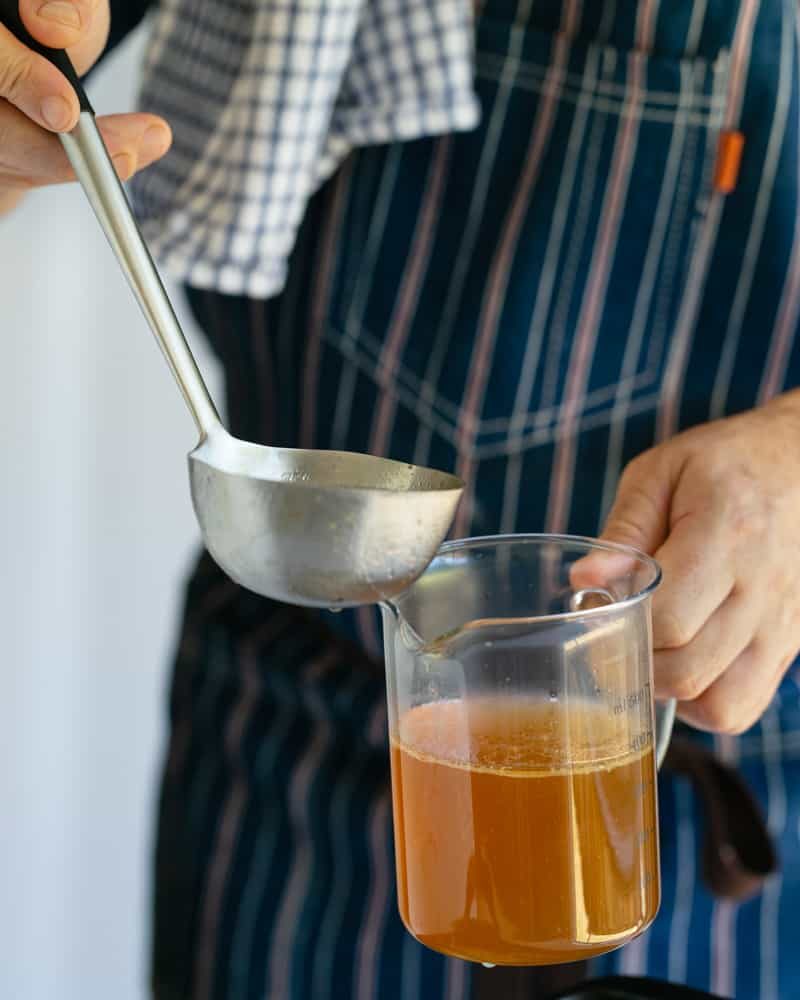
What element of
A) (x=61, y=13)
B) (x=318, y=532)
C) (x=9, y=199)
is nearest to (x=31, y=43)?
(x=61, y=13)

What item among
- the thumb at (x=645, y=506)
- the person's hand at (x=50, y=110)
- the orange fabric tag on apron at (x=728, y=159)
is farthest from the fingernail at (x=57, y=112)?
the orange fabric tag on apron at (x=728, y=159)

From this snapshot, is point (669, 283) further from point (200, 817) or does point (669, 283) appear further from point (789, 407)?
point (200, 817)

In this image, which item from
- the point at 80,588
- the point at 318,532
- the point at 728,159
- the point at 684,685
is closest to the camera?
the point at 318,532

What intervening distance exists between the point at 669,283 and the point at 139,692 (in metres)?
0.97

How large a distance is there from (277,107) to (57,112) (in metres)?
0.27

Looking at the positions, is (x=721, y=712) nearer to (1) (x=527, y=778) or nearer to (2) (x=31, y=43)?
(1) (x=527, y=778)

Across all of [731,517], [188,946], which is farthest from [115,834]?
[731,517]

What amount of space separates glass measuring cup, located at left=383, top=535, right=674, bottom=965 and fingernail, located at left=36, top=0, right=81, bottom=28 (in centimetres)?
24

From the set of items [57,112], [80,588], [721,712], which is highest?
[57,112]

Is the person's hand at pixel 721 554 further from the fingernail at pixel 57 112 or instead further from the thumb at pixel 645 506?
the fingernail at pixel 57 112

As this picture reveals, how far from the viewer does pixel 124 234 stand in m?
0.49

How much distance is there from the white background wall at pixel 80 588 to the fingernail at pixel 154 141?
87cm

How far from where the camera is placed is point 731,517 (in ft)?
1.78

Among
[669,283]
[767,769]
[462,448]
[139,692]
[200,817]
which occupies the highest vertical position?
[669,283]
